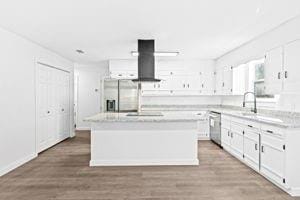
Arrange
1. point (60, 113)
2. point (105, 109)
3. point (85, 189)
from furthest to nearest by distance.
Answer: point (105, 109) < point (60, 113) < point (85, 189)

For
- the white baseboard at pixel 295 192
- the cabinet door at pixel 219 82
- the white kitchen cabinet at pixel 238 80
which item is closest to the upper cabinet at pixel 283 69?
the white baseboard at pixel 295 192

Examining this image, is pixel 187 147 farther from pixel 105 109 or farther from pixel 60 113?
pixel 60 113

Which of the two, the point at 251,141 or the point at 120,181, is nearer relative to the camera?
the point at 120,181

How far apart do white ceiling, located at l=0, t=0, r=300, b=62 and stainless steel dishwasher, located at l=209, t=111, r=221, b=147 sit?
1825mm

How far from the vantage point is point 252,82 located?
527cm

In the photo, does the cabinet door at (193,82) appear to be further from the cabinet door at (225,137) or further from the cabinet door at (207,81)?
the cabinet door at (225,137)

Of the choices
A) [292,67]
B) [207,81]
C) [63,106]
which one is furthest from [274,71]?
[63,106]

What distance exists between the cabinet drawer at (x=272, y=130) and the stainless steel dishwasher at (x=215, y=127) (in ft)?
7.57

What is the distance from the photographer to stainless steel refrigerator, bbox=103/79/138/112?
22.0 feet

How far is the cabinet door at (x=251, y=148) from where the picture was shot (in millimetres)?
3668

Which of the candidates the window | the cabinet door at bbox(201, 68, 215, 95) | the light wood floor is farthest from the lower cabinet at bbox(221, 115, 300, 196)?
the cabinet door at bbox(201, 68, 215, 95)

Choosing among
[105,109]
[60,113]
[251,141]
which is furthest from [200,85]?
[60,113]

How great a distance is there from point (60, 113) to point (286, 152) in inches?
212

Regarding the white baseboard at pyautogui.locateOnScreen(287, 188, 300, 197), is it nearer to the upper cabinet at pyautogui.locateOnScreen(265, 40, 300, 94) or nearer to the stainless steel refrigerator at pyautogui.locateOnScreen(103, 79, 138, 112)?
the upper cabinet at pyautogui.locateOnScreen(265, 40, 300, 94)
